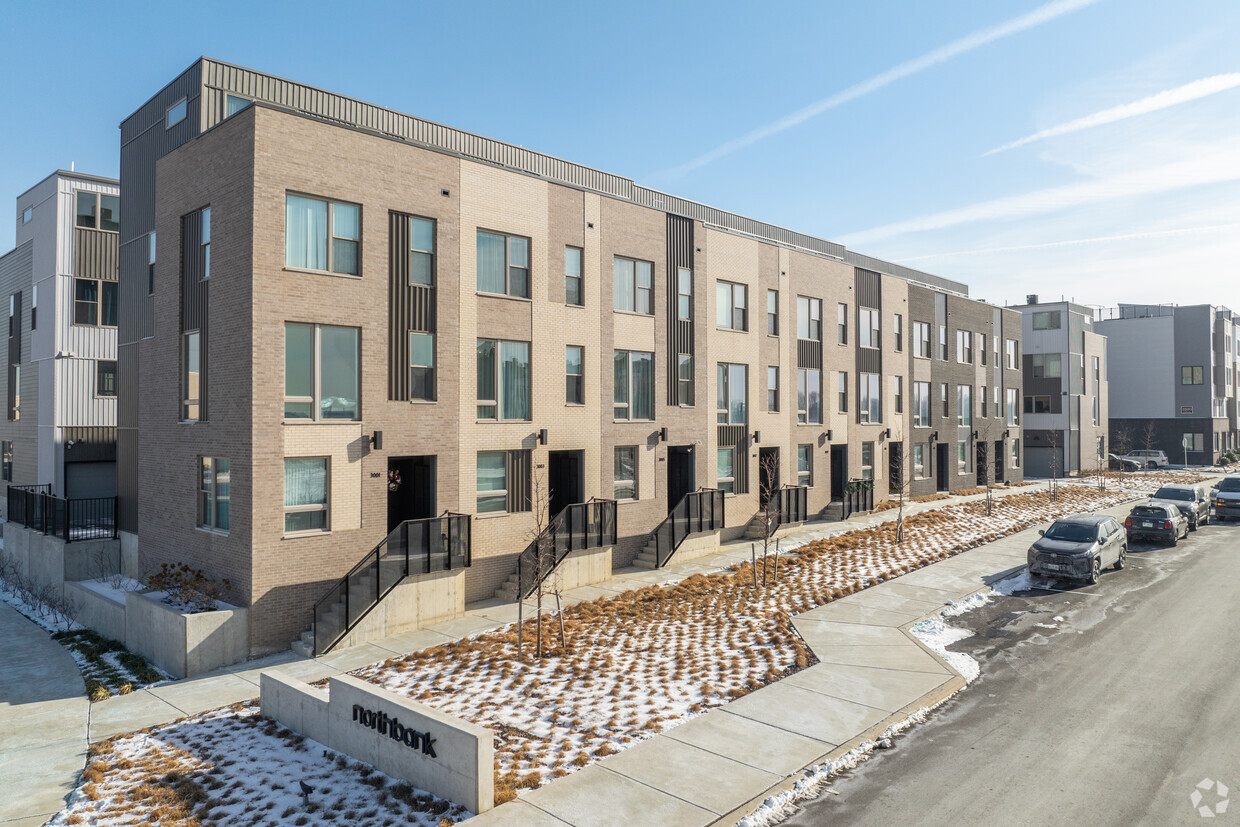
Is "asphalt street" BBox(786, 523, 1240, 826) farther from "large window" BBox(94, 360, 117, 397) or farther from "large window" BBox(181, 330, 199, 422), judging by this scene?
"large window" BBox(94, 360, 117, 397)

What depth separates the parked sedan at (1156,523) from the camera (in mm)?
28422

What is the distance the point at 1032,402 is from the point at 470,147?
53.2 m

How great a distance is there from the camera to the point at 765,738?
11.4 meters

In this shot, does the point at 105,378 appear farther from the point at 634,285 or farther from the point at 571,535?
the point at 634,285

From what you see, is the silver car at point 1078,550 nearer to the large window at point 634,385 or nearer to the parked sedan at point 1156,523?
the parked sedan at point 1156,523

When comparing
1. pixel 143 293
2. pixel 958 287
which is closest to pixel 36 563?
pixel 143 293

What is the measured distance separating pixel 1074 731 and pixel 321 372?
16.3 meters

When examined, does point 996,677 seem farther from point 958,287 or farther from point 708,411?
point 958,287

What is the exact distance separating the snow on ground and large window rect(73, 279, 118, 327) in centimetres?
2169

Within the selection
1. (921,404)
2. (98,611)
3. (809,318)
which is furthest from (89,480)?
(921,404)

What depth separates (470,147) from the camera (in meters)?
23.8

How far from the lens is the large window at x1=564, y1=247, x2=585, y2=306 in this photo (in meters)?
23.7

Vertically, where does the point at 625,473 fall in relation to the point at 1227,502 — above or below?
above

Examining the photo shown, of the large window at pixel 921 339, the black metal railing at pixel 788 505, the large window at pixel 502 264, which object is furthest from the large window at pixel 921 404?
the large window at pixel 502 264
